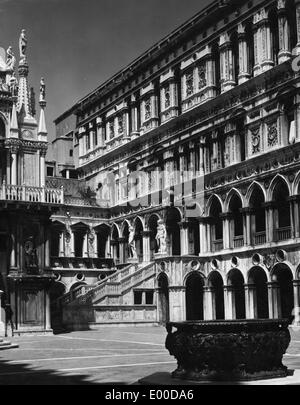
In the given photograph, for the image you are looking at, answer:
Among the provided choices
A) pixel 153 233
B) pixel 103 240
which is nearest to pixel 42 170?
pixel 153 233

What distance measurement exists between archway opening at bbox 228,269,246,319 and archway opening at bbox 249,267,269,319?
1246 mm

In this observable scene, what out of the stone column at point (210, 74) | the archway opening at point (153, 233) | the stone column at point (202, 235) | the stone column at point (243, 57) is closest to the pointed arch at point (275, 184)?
the stone column at point (243, 57)

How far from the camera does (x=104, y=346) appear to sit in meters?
26.2

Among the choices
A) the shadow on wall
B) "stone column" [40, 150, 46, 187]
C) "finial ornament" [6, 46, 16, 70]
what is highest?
"finial ornament" [6, 46, 16, 70]

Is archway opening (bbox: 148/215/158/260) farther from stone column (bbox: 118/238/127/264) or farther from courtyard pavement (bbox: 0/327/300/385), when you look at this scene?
courtyard pavement (bbox: 0/327/300/385)

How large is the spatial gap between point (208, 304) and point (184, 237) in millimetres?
4318

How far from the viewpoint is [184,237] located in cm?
4434

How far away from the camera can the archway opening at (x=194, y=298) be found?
43.8 metres

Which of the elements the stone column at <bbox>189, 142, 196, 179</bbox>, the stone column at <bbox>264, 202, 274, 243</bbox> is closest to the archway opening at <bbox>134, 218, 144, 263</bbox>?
the stone column at <bbox>189, 142, 196, 179</bbox>

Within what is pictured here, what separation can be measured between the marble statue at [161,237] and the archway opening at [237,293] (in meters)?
6.09

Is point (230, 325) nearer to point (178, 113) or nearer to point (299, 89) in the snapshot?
point (299, 89)

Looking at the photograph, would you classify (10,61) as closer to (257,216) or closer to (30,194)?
(30,194)

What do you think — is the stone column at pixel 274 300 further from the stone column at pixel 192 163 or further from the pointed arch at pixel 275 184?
the stone column at pixel 192 163

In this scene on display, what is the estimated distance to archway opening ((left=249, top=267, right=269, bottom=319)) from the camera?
38625 mm
